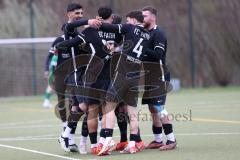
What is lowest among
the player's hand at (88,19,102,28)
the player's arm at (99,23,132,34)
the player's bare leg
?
the player's bare leg

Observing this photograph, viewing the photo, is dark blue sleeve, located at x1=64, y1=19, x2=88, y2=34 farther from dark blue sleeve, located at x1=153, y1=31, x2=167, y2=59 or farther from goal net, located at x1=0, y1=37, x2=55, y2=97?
goal net, located at x1=0, y1=37, x2=55, y2=97

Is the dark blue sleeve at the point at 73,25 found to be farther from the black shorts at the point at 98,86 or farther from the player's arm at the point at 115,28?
the black shorts at the point at 98,86

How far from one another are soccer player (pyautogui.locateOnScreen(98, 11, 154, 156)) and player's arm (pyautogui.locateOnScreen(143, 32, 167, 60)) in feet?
0.37

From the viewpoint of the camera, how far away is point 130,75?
39.7 feet

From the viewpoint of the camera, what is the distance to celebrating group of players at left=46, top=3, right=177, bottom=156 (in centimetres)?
1182

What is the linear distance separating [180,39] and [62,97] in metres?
18.3

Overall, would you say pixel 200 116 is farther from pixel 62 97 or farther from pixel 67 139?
pixel 67 139

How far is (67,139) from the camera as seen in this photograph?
12281 millimetres

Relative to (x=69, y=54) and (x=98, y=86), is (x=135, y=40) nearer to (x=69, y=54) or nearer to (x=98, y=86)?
(x=98, y=86)

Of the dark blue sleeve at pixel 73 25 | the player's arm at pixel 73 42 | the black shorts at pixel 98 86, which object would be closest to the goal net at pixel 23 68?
the dark blue sleeve at pixel 73 25

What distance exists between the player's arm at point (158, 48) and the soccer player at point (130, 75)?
11 centimetres

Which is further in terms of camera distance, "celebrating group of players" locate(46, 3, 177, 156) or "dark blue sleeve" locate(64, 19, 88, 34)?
"celebrating group of players" locate(46, 3, 177, 156)

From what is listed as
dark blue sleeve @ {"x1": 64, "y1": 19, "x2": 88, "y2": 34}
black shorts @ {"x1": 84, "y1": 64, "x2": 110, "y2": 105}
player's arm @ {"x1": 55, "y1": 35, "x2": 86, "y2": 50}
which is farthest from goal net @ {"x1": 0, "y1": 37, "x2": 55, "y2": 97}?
player's arm @ {"x1": 55, "y1": 35, "x2": 86, "y2": 50}

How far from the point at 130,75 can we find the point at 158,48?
0.64 m
